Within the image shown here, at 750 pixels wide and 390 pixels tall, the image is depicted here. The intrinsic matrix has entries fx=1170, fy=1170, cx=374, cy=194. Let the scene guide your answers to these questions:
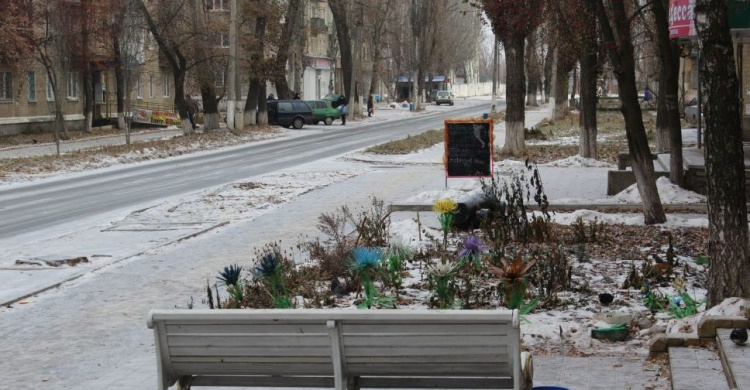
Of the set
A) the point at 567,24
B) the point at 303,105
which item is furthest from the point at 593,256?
the point at 303,105

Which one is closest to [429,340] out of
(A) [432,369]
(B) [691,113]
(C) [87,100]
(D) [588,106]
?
(A) [432,369]

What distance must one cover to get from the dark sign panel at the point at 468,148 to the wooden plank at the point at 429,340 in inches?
581

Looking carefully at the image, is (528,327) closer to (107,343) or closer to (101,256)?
(107,343)

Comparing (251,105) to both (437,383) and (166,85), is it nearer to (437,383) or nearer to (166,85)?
(166,85)

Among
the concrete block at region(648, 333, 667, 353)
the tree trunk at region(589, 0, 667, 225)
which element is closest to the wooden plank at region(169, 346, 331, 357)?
the concrete block at region(648, 333, 667, 353)

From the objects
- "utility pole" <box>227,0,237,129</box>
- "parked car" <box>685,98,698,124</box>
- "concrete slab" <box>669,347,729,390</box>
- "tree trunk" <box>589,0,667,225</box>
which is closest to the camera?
"concrete slab" <box>669,347,729,390</box>

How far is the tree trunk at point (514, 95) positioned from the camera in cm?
→ 3030

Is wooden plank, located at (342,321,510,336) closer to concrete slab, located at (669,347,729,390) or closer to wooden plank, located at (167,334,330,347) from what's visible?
wooden plank, located at (167,334,330,347)

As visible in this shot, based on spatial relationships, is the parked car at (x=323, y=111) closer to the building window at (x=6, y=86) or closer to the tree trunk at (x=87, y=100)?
the tree trunk at (x=87, y=100)

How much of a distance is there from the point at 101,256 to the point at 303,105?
155ft

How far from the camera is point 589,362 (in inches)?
308

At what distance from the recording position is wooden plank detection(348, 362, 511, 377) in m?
5.95

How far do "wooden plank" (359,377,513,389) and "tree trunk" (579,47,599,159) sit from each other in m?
19.7

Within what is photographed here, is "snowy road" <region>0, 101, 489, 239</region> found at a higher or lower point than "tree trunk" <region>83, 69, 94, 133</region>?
lower
